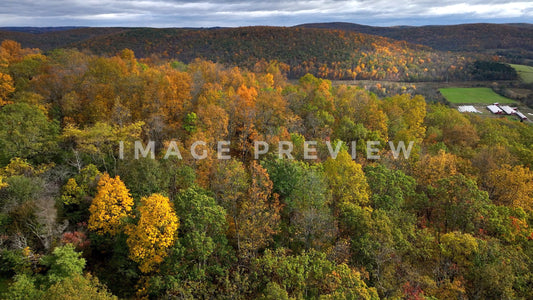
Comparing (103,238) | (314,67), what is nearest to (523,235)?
(103,238)

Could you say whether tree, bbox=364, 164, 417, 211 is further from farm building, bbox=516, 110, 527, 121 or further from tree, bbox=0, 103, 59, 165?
farm building, bbox=516, 110, 527, 121

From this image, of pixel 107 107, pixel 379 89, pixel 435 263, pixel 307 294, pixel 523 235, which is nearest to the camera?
pixel 307 294

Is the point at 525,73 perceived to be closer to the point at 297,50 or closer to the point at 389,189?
the point at 297,50

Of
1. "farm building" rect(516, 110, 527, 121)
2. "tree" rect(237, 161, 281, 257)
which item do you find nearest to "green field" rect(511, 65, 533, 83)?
"farm building" rect(516, 110, 527, 121)

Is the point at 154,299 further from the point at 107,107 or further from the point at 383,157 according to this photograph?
the point at 383,157

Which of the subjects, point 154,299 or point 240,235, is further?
point 240,235

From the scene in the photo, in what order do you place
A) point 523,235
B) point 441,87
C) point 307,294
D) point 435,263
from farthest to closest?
point 441,87 → point 523,235 → point 435,263 → point 307,294
